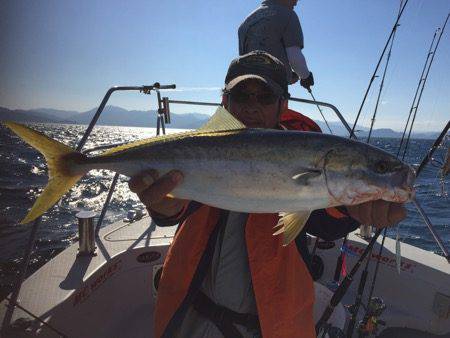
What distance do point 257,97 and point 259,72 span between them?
0.26m

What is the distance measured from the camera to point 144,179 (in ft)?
8.97

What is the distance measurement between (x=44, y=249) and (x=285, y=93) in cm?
1179

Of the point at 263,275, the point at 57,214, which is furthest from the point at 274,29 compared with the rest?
the point at 57,214

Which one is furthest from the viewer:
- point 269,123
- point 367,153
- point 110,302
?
point 110,302

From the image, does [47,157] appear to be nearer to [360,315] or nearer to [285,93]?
[285,93]

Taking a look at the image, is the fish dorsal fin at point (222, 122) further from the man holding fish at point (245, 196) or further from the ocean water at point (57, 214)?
the ocean water at point (57, 214)

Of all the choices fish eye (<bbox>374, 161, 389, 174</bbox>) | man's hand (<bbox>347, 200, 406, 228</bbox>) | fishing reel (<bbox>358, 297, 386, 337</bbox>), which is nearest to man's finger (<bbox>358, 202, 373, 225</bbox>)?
man's hand (<bbox>347, 200, 406, 228</bbox>)

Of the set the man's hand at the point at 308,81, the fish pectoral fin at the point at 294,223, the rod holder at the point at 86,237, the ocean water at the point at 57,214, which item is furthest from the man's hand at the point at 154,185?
the man's hand at the point at 308,81

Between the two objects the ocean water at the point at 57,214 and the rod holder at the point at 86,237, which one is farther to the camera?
the ocean water at the point at 57,214

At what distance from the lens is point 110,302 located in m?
5.20

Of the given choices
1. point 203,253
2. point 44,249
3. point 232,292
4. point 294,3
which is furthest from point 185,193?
point 44,249

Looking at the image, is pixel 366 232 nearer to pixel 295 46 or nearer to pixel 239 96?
pixel 295 46

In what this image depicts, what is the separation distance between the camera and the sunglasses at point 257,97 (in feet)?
10.5

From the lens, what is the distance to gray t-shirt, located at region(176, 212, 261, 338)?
290 cm
